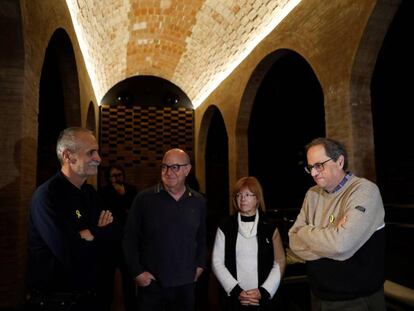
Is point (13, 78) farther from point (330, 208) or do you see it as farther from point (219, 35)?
point (219, 35)

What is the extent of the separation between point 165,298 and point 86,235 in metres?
0.76

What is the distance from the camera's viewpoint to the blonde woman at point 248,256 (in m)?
2.00

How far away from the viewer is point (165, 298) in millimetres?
2131

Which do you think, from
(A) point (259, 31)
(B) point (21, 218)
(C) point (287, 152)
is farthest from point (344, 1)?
(C) point (287, 152)

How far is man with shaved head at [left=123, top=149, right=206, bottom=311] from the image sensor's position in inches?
83.2

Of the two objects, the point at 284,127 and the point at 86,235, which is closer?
the point at 86,235

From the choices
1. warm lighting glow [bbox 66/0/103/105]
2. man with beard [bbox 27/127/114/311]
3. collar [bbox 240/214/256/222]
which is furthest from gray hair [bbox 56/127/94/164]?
warm lighting glow [bbox 66/0/103/105]

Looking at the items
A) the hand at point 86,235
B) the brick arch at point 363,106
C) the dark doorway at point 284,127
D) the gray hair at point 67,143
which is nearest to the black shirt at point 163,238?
the hand at point 86,235

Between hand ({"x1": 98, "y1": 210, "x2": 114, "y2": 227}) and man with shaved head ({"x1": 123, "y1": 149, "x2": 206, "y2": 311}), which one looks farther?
man with shaved head ({"x1": 123, "y1": 149, "x2": 206, "y2": 311})

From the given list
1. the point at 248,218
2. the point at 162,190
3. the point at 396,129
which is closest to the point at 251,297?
the point at 248,218

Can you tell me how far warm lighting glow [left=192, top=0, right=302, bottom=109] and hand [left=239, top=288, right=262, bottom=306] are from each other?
13.4ft

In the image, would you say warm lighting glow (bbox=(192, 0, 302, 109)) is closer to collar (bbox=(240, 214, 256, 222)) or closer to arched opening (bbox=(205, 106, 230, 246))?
arched opening (bbox=(205, 106, 230, 246))

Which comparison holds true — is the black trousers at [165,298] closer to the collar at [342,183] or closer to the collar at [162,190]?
the collar at [162,190]

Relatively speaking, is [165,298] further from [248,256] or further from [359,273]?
[359,273]
